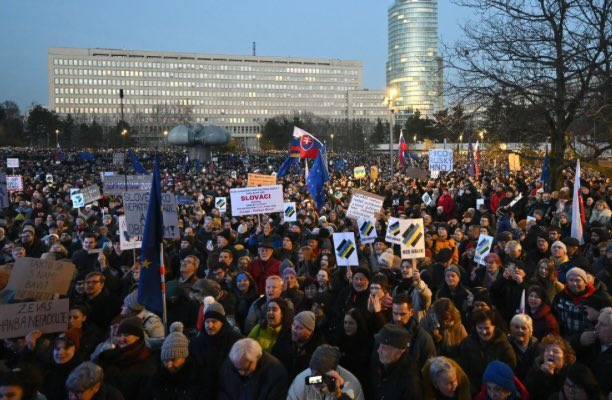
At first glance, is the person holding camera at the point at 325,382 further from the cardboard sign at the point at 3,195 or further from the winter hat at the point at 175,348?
the cardboard sign at the point at 3,195

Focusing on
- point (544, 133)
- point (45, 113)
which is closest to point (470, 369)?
point (544, 133)

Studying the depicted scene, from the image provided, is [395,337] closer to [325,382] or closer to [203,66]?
[325,382]

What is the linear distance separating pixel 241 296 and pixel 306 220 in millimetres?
6472

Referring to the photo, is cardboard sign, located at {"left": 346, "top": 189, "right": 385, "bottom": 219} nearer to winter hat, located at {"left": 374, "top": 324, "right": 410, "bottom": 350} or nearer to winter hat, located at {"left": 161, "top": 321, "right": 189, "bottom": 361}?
winter hat, located at {"left": 374, "top": 324, "right": 410, "bottom": 350}

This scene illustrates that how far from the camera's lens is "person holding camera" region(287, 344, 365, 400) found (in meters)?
3.63

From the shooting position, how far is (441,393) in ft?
12.2

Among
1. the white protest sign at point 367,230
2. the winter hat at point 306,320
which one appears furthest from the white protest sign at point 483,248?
the winter hat at point 306,320

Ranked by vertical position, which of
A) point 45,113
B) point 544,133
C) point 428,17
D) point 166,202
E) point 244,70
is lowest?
point 166,202

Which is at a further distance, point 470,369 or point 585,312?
point 585,312

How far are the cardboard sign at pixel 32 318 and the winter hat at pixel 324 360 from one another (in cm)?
242

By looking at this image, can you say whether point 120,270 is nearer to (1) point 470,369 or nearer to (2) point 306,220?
(2) point 306,220

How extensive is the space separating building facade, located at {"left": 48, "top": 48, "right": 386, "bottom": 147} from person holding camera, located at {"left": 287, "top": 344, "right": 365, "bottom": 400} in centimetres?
13120

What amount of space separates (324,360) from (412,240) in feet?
13.1

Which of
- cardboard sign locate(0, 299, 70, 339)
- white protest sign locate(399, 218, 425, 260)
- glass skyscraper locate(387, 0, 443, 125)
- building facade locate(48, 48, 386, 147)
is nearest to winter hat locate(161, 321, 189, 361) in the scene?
cardboard sign locate(0, 299, 70, 339)
